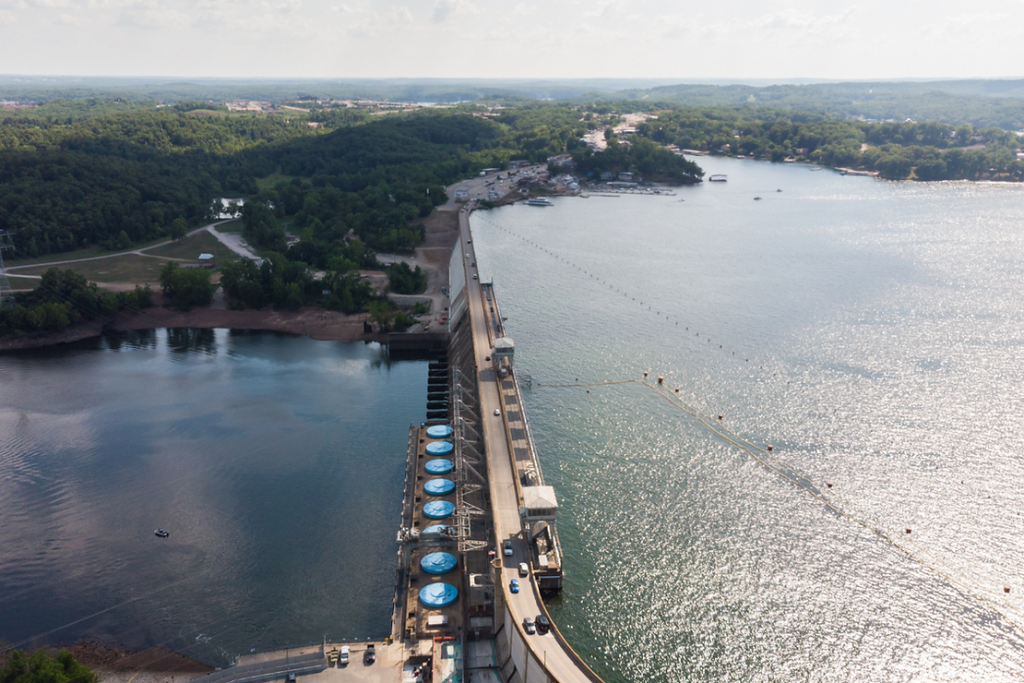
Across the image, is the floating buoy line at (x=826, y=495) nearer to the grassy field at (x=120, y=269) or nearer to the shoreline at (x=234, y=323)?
the shoreline at (x=234, y=323)

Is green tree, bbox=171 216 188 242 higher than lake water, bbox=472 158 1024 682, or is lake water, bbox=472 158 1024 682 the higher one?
green tree, bbox=171 216 188 242

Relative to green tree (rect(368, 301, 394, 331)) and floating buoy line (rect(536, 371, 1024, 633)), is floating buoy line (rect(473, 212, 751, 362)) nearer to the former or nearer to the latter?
floating buoy line (rect(536, 371, 1024, 633))

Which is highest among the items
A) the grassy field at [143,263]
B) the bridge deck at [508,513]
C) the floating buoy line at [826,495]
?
the grassy field at [143,263]

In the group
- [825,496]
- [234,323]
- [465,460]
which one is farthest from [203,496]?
[825,496]

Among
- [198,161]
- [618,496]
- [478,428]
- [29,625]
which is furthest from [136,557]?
[198,161]

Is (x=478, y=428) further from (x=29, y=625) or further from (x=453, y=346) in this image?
(x=29, y=625)

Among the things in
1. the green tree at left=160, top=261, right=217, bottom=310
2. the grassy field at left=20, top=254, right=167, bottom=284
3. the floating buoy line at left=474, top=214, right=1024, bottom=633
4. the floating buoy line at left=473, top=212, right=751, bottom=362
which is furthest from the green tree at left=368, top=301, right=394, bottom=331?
the grassy field at left=20, top=254, right=167, bottom=284

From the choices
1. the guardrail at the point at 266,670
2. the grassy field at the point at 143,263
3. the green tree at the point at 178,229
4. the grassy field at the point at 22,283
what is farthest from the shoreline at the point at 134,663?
the green tree at the point at 178,229
